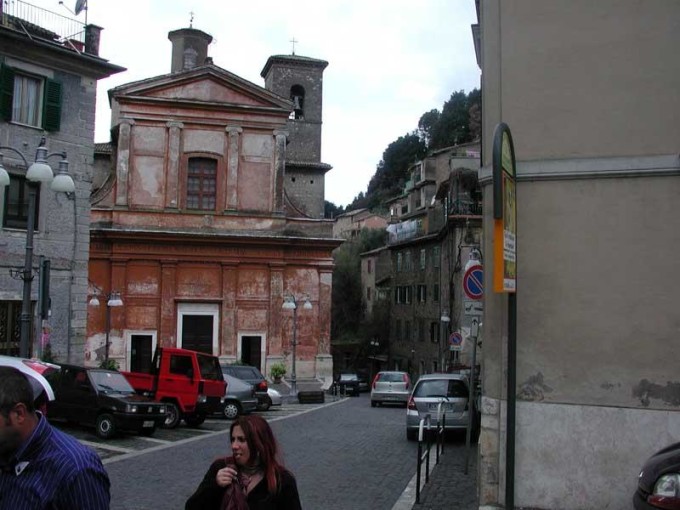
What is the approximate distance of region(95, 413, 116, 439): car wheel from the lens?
54.1 feet

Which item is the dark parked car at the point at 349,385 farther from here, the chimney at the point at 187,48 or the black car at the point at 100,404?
the black car at the point at 100,404

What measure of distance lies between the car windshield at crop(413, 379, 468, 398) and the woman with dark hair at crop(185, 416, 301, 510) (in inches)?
512

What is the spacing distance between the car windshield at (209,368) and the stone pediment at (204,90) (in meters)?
20.3

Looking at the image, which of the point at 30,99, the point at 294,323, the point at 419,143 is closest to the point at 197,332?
the point at 294,323

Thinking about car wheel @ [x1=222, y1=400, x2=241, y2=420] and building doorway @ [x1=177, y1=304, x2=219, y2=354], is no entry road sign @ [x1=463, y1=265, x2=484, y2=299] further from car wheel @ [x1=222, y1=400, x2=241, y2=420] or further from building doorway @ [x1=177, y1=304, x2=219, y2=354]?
building doorway @ [x1=177, y1=304, x2=219, y2=354]

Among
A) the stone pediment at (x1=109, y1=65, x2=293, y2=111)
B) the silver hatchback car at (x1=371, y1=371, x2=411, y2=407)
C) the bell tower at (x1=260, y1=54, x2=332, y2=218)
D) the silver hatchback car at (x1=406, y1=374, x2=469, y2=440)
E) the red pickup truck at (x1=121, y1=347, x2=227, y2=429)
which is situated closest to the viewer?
the silver hatchback car at (x1=406, y1=374, x2=469, y2=440)

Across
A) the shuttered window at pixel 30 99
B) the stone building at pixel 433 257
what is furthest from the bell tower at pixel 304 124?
the shuttered window at pixel 30 99

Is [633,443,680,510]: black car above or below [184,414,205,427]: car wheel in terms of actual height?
above

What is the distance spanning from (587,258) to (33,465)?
705 centimetres

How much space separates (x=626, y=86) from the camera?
8.91m

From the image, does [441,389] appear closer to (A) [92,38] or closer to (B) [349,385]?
(A) [92,38]

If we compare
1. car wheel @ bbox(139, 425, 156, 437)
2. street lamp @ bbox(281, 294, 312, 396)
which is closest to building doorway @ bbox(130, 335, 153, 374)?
street lamp @ bbox(281, 294, 312, 396)

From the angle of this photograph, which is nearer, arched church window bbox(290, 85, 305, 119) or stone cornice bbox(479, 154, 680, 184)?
stone cornice bbox(479, 154, 680, 184)

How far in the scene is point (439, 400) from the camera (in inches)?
648
